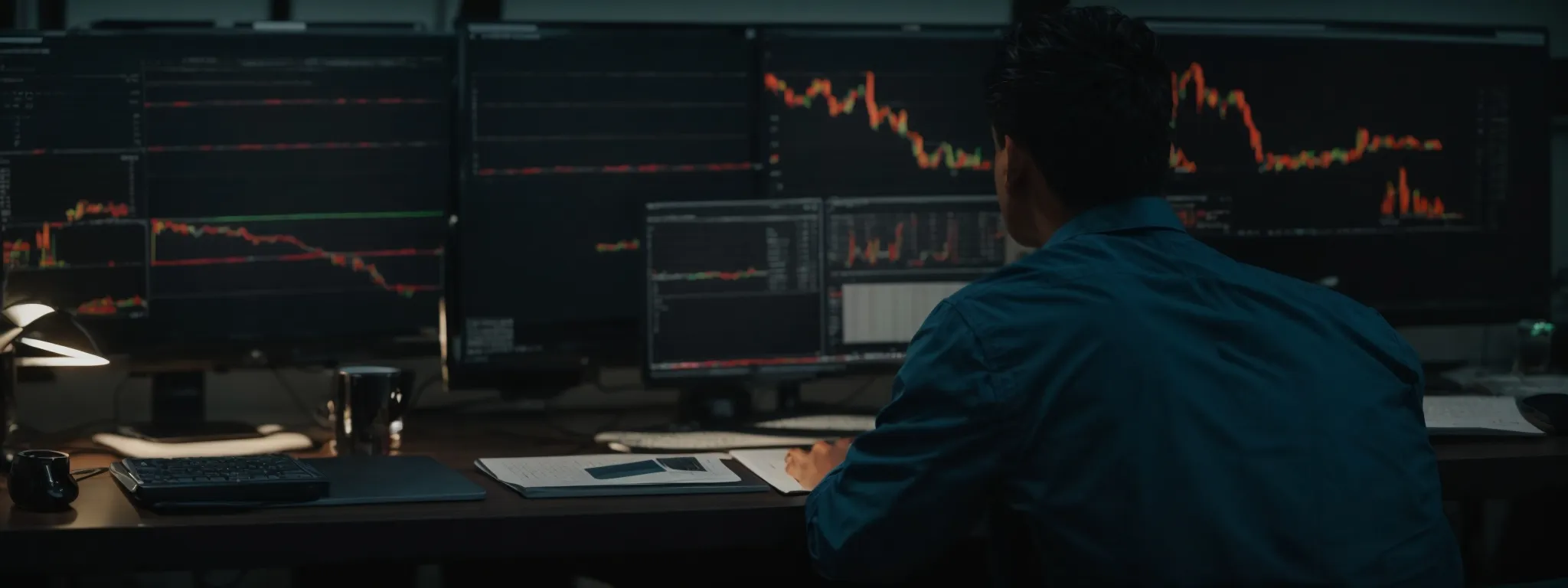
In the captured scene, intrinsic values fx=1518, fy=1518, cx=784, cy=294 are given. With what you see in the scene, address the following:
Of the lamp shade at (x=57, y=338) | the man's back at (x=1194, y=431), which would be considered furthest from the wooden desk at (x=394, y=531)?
the man's back at (x=1194, y=431)

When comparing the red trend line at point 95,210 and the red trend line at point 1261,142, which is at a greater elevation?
the red trend line at point 1261,142

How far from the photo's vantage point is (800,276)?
6.91ft

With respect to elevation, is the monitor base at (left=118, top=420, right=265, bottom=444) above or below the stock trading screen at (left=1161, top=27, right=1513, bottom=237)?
below

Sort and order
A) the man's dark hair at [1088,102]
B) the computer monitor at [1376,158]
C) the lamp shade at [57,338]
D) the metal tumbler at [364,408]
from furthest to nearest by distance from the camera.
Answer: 1. the computer monitor at [1376,158]
2. the metal tumbler at [364,408]
3. the lamp shade at [57,338]
4. the man's dark hair at [1088,102]

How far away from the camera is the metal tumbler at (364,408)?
1823mm

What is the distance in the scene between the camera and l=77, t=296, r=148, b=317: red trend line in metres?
1.93

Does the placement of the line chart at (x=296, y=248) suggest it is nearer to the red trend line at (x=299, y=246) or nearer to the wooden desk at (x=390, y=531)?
the red trend line at (x=299, y=246)

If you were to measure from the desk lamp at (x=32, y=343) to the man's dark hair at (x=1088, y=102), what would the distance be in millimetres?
1064

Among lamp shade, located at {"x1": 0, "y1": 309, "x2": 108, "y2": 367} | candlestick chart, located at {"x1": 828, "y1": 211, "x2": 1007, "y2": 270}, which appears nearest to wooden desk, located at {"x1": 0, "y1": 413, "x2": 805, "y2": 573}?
lamp shade, located at {"x1": 0, "y1": 309, "x2": 108, "y2": 367}

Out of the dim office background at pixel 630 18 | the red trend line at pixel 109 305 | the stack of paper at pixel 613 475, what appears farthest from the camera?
the dim office background at pixel 630 18

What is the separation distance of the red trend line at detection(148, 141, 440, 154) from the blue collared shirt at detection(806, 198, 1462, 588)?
0.98 meters

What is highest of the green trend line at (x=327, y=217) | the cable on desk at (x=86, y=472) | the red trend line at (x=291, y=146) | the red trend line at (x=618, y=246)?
the red trend line at (x=291, y=146)

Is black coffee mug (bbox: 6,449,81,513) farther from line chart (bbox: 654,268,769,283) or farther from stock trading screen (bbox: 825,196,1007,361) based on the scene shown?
stock trading screen (bbox: 825,196,1007,361)

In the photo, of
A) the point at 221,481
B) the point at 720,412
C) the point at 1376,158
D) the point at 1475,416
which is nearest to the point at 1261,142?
the point at 1376,158
